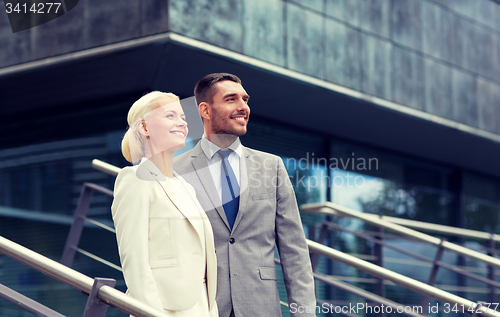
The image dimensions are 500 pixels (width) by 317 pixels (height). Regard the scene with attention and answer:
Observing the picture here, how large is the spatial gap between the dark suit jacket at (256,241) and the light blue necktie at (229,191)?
3 cm

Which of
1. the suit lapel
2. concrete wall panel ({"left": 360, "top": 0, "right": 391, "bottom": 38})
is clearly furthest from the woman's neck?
concrete wall panel ({"left": 360, "top": 0, "right": 391, "bottom": 38})

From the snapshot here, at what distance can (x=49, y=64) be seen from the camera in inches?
249

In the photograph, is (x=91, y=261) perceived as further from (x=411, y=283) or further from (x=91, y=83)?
(x=411, y=283)

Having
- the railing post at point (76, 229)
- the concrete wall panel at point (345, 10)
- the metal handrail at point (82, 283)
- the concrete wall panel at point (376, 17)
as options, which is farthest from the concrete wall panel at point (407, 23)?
the metal handrail at point (82, 283)

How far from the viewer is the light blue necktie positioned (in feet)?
9.36

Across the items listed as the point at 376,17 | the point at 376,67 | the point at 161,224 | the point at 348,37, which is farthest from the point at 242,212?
the point at 376,17

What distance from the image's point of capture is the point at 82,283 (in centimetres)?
216

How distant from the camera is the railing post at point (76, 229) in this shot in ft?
15.3

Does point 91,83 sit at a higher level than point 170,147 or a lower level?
higher

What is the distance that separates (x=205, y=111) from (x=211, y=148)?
182 millimetres

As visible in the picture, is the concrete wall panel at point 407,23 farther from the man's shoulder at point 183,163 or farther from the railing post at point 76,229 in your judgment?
the man's shoulder at point 183,163

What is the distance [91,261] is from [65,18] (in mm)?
2778

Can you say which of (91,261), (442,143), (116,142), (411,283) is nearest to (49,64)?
(116,142)

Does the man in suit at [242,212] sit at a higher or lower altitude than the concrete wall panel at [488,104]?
lower
